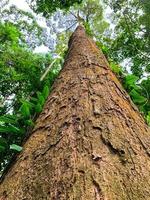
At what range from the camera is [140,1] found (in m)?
12.4

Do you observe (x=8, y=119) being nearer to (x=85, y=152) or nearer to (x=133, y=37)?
(x=85, y=152)

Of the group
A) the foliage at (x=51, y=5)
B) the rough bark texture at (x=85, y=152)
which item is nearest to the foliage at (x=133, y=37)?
the foliage at (x=51, y=5)

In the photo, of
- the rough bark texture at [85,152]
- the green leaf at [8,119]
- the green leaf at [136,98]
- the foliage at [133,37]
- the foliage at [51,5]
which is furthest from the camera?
the foliage at [133,37]

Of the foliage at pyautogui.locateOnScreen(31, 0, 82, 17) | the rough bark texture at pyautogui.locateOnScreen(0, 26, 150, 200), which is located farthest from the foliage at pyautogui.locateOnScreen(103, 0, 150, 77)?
the rough bark texture at pyautogui.locateOnScreen(0, 26, 150, 200)

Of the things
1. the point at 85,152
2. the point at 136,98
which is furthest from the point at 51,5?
the point at 85,152

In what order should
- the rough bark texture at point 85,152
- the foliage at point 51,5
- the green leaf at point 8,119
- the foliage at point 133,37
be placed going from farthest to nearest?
the foliage at point 133,37 < the foliage at point 51,5 < the green leaf at point 8,119 < the rough bark texture at point 85,152

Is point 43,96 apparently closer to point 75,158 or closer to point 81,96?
point 81,96

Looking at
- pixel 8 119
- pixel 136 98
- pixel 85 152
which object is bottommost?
pixel 8 119

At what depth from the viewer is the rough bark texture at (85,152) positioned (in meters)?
1.21

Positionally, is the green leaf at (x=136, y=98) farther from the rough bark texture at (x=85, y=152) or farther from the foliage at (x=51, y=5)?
the foliage at (x=51, y=5)

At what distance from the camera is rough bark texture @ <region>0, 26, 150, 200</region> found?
121 centimetres

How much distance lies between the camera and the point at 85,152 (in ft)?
4.62

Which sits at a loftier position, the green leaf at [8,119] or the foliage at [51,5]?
the foliage at [51,5]

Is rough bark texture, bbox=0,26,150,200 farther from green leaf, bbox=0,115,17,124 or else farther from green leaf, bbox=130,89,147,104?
green leaf, bbox=130,89,147,104
